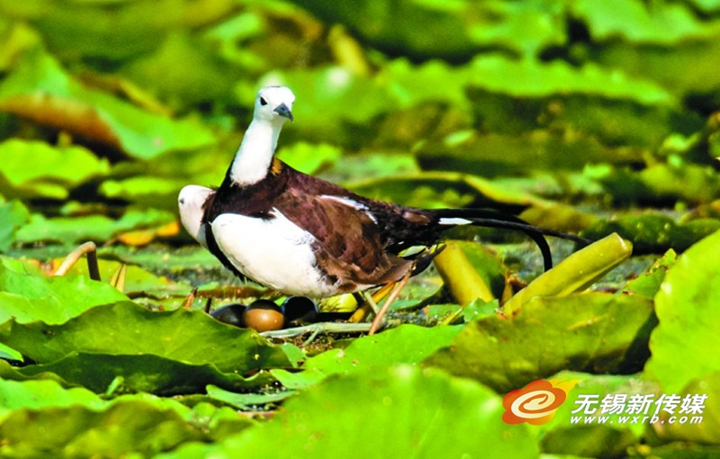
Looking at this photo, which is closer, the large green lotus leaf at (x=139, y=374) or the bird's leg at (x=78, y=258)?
the large green lotus leaf at (x=139, y=374)

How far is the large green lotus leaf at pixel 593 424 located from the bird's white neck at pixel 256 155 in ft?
2.78

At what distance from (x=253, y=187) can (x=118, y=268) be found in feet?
1.45

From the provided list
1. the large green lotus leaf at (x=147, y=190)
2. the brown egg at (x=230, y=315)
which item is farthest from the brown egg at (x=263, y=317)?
the large green lotus leaf at (x=147, y=190)

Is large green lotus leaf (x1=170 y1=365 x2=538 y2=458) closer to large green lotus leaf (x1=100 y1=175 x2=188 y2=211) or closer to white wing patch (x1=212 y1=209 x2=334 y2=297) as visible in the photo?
white wing patch (x1=212 y1=209 x2=334 y2=297)

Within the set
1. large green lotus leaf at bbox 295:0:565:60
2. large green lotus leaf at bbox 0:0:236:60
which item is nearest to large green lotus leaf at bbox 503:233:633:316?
large green lotus leaf at bbox 0:0:236:60

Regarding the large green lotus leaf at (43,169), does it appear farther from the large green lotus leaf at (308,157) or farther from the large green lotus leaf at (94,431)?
the large green lotus leaf at (94,431)

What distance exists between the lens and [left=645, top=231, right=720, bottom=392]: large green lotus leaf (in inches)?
70.6

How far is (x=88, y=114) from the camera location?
4.27m

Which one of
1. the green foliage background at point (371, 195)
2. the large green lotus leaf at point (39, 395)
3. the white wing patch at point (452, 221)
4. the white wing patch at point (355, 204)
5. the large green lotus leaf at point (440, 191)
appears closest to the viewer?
the green foliage background at point (371, 195)

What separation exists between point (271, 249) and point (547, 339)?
2.15 feet

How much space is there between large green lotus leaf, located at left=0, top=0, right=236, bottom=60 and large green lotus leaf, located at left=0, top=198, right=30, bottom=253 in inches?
102

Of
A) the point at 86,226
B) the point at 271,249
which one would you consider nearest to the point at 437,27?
the point at 86,226

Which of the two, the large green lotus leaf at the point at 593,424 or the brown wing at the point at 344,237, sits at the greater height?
the large green lotus leaf at the point at 593,424

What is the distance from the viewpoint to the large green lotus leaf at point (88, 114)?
14.0 ft
